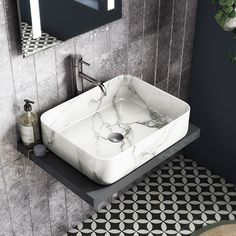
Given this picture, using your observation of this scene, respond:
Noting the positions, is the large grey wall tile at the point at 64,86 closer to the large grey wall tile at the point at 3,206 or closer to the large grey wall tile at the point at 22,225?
the large grey wall tile at the point at 3,206

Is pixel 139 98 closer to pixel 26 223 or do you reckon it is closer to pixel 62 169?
pixel 62 169

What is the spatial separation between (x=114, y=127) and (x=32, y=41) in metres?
0.66

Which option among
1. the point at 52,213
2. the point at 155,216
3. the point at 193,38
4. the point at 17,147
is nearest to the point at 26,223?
the point at 52,213

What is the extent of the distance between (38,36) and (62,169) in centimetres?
65

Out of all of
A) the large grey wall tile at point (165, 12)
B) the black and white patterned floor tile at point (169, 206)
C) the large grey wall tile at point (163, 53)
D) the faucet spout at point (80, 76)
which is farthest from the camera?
the black and white patterned floor tile at point (169, 206)

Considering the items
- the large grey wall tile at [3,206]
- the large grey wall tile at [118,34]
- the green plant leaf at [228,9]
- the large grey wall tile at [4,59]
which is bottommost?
the large grey wall tile at [3,206]

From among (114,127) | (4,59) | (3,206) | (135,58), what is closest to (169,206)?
(114,127)

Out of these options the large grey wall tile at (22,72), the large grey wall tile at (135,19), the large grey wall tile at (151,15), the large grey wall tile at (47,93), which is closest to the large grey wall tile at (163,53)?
the large grey wall tile at (151,15)

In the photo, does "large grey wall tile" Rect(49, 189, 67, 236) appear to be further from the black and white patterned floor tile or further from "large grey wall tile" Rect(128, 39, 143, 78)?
"large grey wall tile" Rect(128, 39, 143, 78)

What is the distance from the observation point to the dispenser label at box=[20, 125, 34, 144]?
264 cm

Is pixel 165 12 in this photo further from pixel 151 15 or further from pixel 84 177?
pixel 84 177

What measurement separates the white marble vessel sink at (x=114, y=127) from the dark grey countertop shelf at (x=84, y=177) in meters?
0.03

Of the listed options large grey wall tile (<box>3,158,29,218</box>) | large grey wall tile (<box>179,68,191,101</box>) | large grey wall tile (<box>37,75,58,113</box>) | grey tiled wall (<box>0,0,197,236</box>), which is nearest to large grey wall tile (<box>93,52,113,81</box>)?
grey tiled wall (<box>0,0,197,236</box>)

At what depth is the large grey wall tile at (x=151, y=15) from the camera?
3010mm
